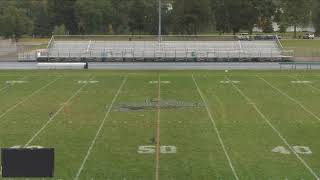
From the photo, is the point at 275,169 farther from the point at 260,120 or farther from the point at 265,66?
the point at 265,66

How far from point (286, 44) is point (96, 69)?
32665mm

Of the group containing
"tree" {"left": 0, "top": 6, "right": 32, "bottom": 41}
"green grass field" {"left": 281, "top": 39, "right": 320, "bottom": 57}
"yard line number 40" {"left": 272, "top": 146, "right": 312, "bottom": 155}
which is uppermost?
"tree" {"left": 0, "top": 6, "right": 32, "bottom": 41}

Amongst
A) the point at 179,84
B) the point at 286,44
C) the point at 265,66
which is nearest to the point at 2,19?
the point at 286,44

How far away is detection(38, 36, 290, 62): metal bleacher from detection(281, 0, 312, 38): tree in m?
Answer: 28.0

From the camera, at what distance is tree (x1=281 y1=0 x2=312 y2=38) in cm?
8656

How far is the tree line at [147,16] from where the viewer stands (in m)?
Answer: 84.2

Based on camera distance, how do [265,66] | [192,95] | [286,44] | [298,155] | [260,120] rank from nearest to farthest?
1. [298,155]
2. [260,120]
3. [192,95]
4. [265,66]
5. [286,44]

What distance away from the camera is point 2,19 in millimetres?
81312

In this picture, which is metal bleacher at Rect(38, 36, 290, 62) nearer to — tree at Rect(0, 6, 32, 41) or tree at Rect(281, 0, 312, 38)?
tree at Rect(0, 6, 32, 41)

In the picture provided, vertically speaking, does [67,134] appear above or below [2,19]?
below

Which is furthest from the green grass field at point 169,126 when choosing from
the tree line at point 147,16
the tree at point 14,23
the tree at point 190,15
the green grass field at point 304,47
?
the tree line at point 147,16

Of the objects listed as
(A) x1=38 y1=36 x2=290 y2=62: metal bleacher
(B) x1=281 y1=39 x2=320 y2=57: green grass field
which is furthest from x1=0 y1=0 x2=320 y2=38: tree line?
(A) x1=38 y1=36 x2=290 y2=62: metal bleacher

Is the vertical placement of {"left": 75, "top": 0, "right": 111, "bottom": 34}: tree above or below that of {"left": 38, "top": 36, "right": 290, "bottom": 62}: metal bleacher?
above

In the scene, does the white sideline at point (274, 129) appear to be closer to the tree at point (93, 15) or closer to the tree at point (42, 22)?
the tree at point (93, 15)
